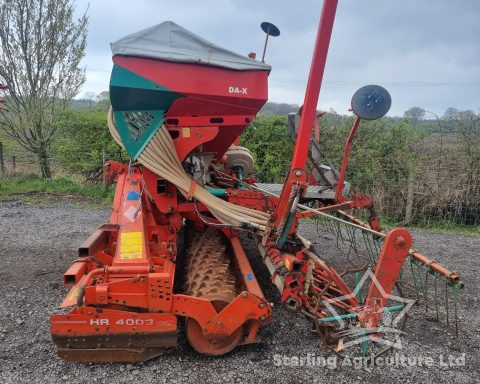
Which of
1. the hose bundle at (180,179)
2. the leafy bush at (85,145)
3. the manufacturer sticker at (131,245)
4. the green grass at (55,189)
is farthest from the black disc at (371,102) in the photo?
the leafy bush at (85,145)

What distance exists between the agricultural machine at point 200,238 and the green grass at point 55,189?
526cm

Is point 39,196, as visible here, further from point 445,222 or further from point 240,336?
point 445,222

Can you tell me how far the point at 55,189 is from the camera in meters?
9.11

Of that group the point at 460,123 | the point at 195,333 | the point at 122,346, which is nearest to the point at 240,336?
the point at 195,333

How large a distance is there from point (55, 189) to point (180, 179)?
6.98 m

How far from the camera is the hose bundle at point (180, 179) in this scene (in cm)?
320

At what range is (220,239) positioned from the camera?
3.91 meters

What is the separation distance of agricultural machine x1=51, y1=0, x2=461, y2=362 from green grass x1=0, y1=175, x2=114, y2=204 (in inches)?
207

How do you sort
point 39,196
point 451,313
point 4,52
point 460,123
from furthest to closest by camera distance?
point 4,52 < point 39,196 < point 460,123 < point 451,313

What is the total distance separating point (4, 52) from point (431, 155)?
9.81 m

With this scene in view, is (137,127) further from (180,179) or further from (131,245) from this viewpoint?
(131,245)

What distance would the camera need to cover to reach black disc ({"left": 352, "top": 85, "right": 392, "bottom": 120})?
10.2 ft

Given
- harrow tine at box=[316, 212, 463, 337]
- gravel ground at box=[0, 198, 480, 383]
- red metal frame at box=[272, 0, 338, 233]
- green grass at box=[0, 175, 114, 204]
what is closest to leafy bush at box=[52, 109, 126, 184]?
green grass at box=[0, 175, 114, 204]

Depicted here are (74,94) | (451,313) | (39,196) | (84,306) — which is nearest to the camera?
(84,306)
